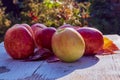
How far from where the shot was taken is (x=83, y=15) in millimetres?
4375

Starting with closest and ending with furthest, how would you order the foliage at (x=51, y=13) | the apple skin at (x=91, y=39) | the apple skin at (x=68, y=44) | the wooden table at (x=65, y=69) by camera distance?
the wooden table at (x=65, y=69)
the apple skin at (x=68, y=44)
the apple skin at (x=91, y=39)
the foliage at (x=51, y=13)

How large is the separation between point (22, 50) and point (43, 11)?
2958 millimetres

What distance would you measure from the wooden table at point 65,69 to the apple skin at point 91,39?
1.4 inches

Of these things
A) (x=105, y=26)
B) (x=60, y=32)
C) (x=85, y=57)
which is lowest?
(x=105, y=26)

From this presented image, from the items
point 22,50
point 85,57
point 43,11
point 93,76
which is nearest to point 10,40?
point 22,50

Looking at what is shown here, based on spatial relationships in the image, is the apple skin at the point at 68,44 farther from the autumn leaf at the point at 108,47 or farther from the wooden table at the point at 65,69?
the autumn leaf at the point at 108,47

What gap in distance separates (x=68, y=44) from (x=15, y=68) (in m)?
0.20

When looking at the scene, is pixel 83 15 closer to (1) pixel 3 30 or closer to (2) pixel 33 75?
(1) pixel 3 30

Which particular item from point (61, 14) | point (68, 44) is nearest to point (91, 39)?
point (68, 44)

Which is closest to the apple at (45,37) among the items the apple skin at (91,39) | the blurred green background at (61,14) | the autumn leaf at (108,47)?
the apple skin at (91,39)

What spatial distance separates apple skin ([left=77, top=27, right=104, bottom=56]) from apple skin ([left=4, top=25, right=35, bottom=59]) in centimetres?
20

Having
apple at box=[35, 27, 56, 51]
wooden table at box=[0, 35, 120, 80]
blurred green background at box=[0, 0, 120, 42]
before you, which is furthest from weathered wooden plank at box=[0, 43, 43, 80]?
blurred green background at box=[0, 0, 120, 42]

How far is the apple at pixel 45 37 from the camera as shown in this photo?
141cm

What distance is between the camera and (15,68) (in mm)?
1236
